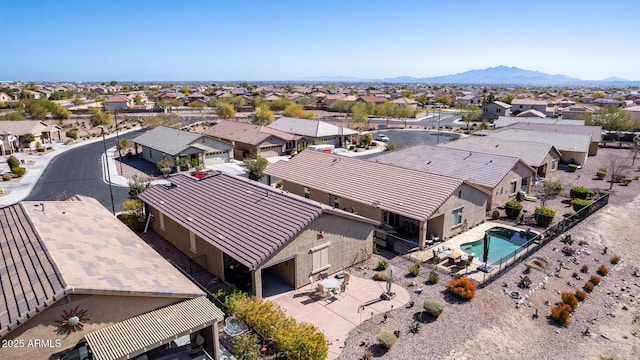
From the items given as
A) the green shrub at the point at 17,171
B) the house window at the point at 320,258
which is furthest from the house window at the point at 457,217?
the green shrub at the point at 17,171

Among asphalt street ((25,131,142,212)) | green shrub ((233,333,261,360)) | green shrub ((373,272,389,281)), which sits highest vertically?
green shrub ((233,333,261,360))

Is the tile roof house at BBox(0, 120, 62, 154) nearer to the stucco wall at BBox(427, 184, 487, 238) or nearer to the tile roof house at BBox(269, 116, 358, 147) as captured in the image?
the tile roof house at BBox(269, 116, 358, 147)

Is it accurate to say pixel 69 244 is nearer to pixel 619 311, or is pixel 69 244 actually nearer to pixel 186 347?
pixel 186 347

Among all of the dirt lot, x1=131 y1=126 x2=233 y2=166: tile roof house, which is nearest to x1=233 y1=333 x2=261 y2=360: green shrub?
the dirt lot

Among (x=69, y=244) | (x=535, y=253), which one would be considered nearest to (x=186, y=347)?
(x=69, y=244)

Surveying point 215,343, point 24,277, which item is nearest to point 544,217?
point 215,343

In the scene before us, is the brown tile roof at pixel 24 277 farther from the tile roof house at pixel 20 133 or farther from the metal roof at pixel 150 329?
the tile roof house at pixel 20 133

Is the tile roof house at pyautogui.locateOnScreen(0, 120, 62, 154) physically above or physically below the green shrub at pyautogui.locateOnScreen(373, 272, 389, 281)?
above

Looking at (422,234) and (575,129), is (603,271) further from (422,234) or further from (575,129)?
(575,129)
